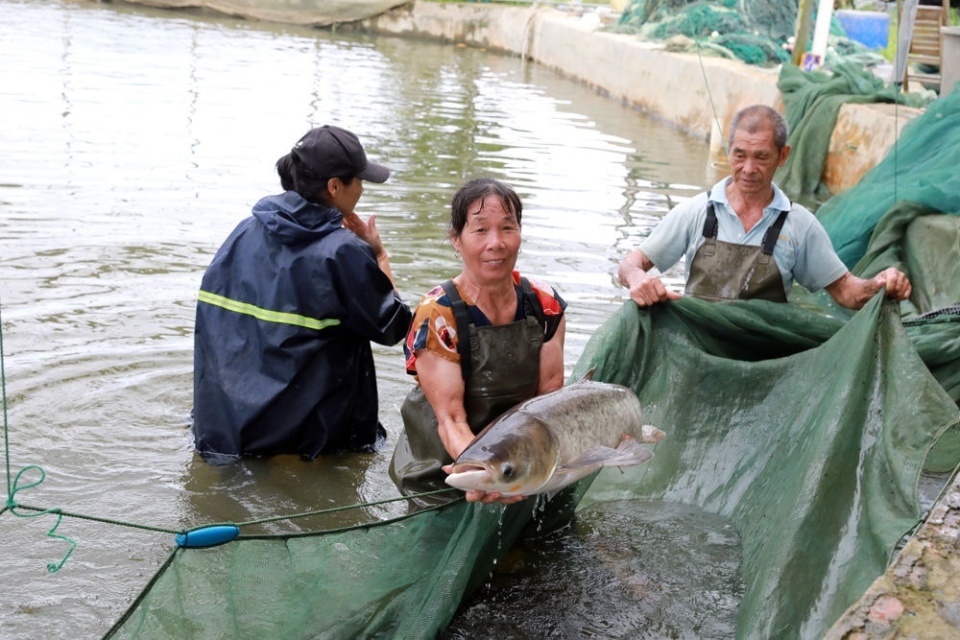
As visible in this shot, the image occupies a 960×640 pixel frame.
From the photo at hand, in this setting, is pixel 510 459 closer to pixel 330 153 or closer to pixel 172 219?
pixel 330 153

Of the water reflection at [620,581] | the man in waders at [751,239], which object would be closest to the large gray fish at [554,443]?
the water reflection at [620,581]

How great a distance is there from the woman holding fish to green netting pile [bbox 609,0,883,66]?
15636 mm

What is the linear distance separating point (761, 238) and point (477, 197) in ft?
5.90

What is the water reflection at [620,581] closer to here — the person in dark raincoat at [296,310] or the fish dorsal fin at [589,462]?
the fish dorsal fin at [589,462]

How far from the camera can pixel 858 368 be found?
4.05m

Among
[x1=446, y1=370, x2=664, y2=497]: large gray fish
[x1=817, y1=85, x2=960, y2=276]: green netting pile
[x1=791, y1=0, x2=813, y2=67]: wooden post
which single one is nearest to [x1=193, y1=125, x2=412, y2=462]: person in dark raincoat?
[x1=446, y1=370, x2=664, y2=497]: large gray fish

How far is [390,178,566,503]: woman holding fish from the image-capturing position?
3879 millimetres

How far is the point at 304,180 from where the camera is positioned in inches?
195

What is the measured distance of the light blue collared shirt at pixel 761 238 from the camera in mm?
5102

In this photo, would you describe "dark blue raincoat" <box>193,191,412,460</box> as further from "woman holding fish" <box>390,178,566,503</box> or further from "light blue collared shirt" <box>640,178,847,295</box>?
"light blue collared shirt" <box>640,178,847,295</box>

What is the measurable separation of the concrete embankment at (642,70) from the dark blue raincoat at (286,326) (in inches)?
192

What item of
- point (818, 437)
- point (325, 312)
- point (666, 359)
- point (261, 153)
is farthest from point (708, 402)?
point (261, 153)

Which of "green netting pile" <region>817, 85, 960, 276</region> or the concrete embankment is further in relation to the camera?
the concrete embankment

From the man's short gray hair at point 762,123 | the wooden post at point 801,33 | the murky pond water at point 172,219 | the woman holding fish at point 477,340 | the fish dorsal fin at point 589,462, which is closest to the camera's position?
the fish dorsal fin at point 589,462
